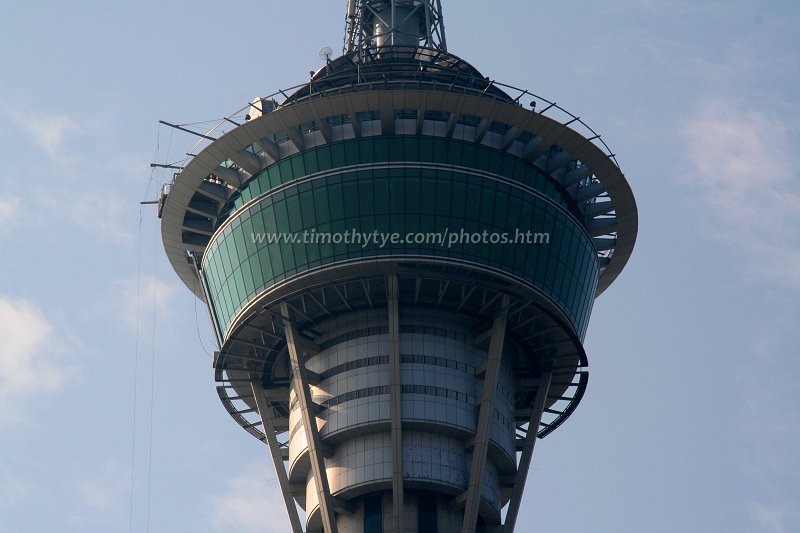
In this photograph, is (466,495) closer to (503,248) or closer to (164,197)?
(503,248)

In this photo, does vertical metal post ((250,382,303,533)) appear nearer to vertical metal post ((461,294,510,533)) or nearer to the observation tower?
the observation tower

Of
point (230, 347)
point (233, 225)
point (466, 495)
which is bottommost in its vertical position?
point (466, 495)

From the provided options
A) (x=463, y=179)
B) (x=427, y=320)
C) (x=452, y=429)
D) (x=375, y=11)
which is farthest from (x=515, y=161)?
(x=375, y=11)

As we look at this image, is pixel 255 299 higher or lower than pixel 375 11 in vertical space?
lower

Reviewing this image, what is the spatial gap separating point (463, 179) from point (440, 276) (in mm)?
6606

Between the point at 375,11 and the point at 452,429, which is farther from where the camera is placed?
the point at 375,11

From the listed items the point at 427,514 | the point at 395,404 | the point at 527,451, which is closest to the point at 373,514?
the point at 427,514

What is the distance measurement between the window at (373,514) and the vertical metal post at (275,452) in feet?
16.0

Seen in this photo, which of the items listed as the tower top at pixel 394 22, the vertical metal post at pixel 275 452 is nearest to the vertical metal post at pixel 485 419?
the vertical metal post at pixel 275 452

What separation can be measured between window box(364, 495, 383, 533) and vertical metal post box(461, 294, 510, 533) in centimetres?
545

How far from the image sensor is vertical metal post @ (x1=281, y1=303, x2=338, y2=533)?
92438 mm

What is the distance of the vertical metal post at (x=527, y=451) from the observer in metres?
96.1

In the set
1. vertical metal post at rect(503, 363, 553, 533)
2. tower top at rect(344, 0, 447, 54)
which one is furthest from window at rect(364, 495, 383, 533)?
tower top at rect(344, 0, 447, 54)

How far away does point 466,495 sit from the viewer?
92.9 m
